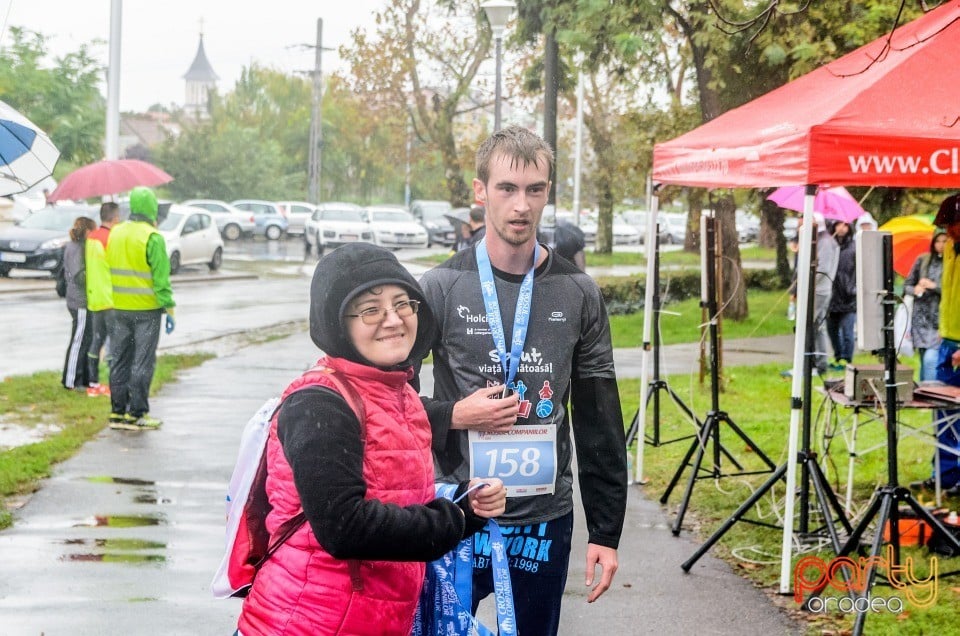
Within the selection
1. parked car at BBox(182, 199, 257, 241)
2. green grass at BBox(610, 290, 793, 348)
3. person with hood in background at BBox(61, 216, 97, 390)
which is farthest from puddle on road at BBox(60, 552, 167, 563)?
parked car at BBox(182, 199, 257, 241)

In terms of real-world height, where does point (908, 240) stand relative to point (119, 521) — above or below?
above

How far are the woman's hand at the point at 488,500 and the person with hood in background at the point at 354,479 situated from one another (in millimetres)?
114

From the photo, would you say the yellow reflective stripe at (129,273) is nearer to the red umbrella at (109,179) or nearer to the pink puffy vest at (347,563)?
the red umbrella at (109,179)

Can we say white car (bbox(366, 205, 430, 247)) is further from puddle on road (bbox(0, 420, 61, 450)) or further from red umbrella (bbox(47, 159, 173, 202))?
puddle on road (bbox(0, 420, 61, 450))

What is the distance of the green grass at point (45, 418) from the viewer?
9.00 metres

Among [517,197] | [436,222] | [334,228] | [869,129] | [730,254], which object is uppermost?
[436,222]

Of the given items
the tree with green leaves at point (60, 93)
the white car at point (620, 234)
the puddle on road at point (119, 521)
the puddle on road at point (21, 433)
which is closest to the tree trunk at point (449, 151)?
the tree with green leaves at point (60, 93)

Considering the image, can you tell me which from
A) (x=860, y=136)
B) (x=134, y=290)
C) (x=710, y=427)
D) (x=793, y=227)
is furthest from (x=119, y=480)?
(x=793, y=227)

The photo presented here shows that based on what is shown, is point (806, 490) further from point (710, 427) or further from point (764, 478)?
point (764, 478)

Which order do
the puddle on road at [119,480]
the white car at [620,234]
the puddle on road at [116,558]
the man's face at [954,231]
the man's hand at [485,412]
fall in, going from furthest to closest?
the white car at [620,234]
the puddle on road at [119,480]
the man's face at [954,231]
the puddle on road at [116,558]
the man's hand at [485,412]

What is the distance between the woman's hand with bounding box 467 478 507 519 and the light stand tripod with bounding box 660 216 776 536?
4.90 m

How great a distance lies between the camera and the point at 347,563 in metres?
2.77

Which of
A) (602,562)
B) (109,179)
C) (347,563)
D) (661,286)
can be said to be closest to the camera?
(347,563)

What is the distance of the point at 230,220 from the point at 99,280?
132 ft
